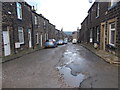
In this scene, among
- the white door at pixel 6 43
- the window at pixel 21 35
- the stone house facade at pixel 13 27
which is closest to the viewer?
the white door at pixel 6 43

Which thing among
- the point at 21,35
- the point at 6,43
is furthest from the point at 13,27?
the point at 21,35

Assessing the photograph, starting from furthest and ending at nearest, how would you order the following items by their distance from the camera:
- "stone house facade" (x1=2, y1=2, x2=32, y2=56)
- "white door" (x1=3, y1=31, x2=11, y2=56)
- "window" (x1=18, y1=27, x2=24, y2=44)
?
"window" (x1=18, y1=27, x2=24, y2=44) < "stone house facade" (x1=2, y1=2, x2=32, y2=56) < "white door" (x1=3, y1=31, x2=11, y2=56)

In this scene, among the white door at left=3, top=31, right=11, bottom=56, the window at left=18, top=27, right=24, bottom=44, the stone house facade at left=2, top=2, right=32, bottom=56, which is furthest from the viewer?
the window at left=18, top=27, right=24, bottom=44

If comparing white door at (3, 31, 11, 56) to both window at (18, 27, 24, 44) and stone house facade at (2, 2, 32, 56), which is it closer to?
stone house facade at (2, 2, 32, 56)

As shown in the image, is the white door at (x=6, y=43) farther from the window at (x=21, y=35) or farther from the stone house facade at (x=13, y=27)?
the window at (x=21, y=35)

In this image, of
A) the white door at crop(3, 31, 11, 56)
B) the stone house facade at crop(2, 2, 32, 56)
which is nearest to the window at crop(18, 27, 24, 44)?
the stone house facade at crop(2, 2, 32, 56)

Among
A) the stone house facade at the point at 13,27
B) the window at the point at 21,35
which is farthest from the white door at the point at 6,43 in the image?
Answer: the window at the point at 21,35

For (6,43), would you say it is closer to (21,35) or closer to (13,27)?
(13,27)

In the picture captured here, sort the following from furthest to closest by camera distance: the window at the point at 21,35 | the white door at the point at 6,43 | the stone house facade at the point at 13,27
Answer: the window at the point at 21,35 → the stone house facade at the point at 13,27 → the white door at the point at 6,43

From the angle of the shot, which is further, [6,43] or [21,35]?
[21,35]

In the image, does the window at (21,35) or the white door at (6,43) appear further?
the window at (21,35)

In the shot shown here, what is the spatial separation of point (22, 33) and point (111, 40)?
9692 mm

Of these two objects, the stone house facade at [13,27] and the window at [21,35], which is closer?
the stone house facade at [13,27]

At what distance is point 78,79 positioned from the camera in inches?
181
